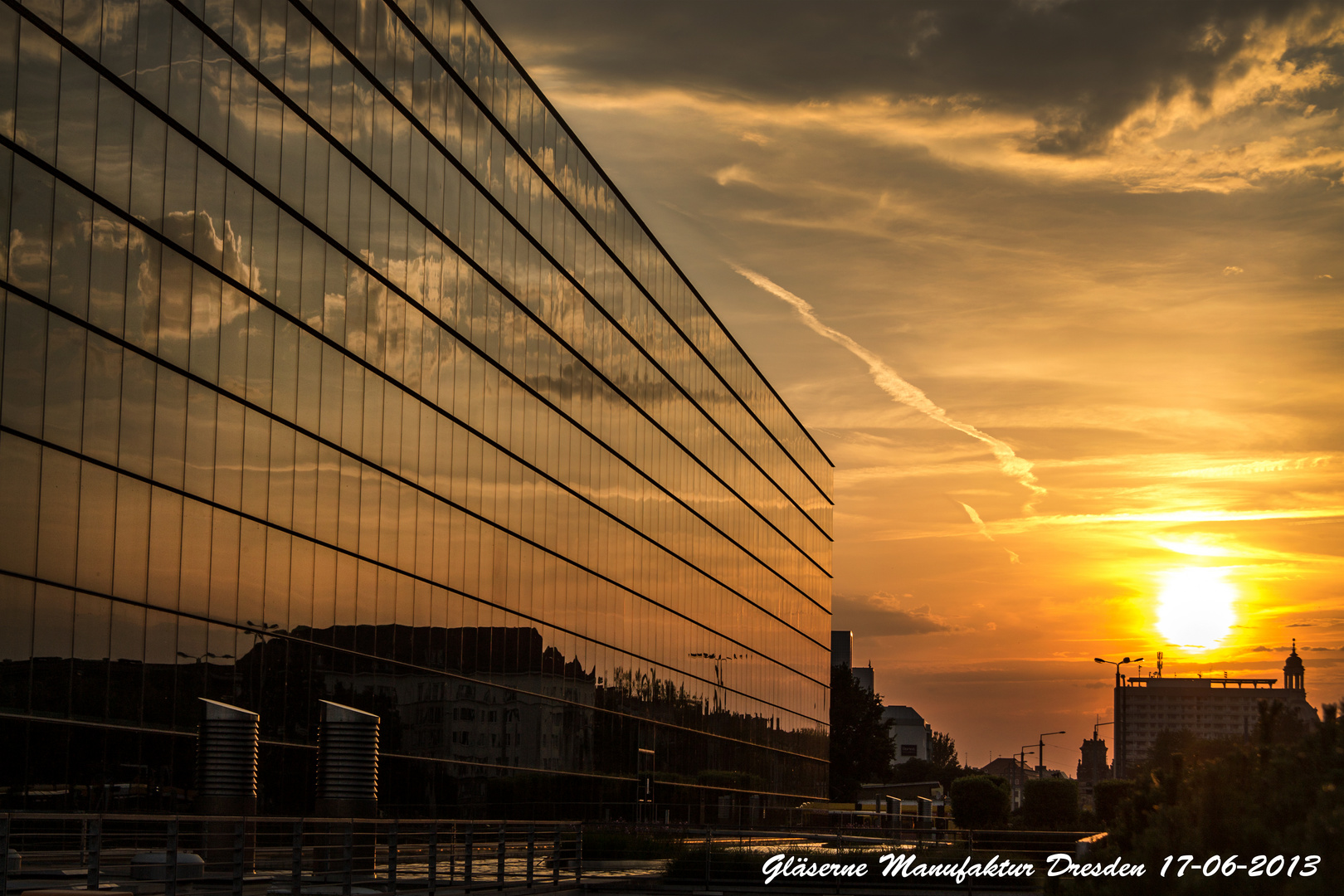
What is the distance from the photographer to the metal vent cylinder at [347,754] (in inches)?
1059

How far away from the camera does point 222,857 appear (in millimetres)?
23734

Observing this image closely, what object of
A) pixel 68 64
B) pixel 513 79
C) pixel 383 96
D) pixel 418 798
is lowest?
pixel 418 798

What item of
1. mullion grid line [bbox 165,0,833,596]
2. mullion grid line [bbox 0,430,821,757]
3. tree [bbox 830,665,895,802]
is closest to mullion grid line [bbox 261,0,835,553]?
mullion grid line [bbox 165,0,833,596]

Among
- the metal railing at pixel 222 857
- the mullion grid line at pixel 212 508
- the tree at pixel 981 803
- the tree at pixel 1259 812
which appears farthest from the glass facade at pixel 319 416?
the tree at pixel 1259 812

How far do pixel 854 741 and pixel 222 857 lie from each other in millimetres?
86846

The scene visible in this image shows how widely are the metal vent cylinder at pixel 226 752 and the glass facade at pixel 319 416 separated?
177 cm

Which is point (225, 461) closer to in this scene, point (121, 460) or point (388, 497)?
point (121, 460)

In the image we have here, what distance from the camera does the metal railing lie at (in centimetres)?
1633

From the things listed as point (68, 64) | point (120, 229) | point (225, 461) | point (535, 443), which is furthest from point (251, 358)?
point (535, 443)

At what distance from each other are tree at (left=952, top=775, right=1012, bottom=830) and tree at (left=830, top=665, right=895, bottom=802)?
36.8 metres

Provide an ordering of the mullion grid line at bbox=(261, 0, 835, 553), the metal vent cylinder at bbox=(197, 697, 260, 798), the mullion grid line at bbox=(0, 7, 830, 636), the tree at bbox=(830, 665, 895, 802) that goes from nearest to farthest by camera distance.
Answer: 1. the metal vent cylinder at bbox=(197, 697, 260, 798)
2. the mullion grid line at bbox=(0, 7, 830, 636)
3. the mullion grid line at bbox=(261, 0, 835, 553)
4. the tree at bbox=(830, 665, 895, 802)

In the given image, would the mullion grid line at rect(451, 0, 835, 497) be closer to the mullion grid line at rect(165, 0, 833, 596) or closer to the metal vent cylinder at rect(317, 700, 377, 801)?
the mullion grid line at rect(165, 0, 833, 596)

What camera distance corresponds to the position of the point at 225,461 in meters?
29.0

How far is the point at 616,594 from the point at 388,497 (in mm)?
19135
